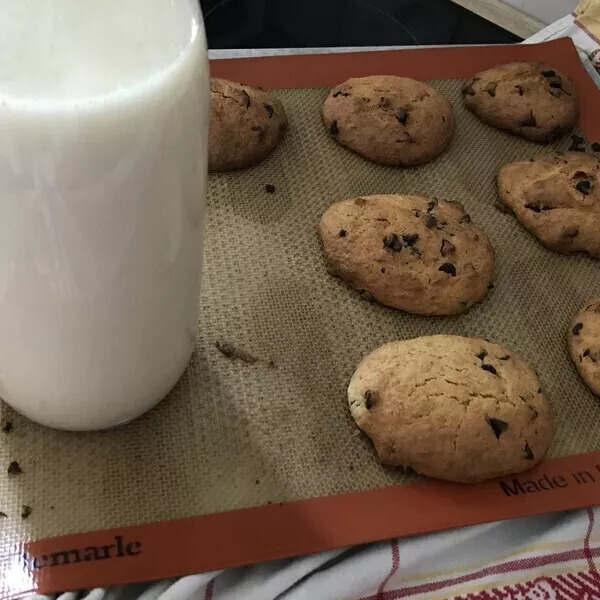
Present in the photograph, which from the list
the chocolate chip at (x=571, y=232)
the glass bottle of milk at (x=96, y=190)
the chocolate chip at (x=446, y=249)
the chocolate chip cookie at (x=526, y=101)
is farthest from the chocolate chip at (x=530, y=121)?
the glass bottle of milk at (x=96, y=190)

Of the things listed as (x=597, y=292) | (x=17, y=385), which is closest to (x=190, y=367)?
(x=17, y=385)

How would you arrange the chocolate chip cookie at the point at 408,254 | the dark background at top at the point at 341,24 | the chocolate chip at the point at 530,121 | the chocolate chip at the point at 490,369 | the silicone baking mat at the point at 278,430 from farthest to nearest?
the dark background at top at the point at 341,24
the chocolate chip at the point at 530,121
the chocolate chip cookie at the point at 408,254
the chocolate chip at the point at 490,369
the silicone baking mat at the point at 278,430

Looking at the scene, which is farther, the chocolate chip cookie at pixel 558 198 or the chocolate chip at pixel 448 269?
the chocolate chip cookie at pixel 558 198

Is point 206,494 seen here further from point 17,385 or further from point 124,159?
point 124,159

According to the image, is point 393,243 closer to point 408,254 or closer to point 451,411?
point 408,254

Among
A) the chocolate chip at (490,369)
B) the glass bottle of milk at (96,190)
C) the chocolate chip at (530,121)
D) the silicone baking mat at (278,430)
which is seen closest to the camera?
the glass bottle of milk at (96,190)

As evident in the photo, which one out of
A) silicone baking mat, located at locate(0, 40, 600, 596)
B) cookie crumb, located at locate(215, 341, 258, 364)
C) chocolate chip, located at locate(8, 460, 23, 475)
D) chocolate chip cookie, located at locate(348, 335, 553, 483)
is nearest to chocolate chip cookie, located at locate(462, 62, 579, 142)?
silicone baking mat, located at locate(0, 40, 600, 596)

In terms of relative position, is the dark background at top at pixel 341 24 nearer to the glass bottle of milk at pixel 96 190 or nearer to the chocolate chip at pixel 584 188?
the chocolate chip at pixel 584 188
